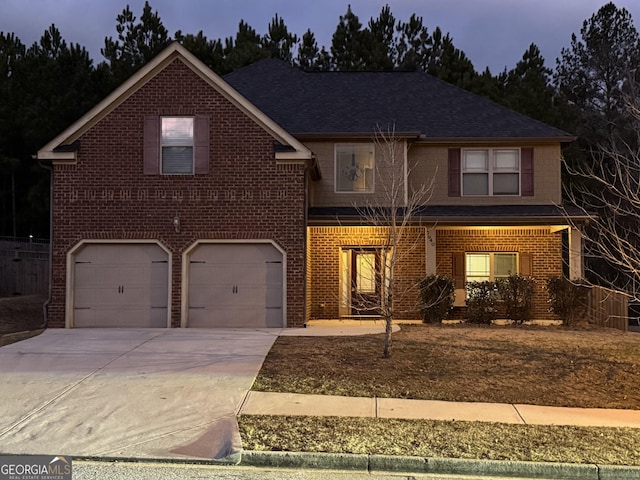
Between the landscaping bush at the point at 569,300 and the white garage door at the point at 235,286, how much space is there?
7.03m

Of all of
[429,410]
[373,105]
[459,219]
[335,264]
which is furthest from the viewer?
[373,105]

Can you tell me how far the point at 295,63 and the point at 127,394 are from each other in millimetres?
31970

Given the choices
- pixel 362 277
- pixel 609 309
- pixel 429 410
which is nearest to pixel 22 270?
pixel 362 277

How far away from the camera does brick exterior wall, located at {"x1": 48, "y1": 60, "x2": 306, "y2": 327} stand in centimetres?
1507

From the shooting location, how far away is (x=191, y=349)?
11781 mm

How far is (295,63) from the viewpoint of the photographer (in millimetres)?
37844

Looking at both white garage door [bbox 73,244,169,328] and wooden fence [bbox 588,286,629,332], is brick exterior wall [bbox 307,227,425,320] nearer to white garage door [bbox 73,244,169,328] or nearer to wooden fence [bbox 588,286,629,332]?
white garage door [bbox 73,244,169,328]

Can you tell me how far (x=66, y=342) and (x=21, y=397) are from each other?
14.7ft

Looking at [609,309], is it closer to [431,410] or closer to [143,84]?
[431,410]

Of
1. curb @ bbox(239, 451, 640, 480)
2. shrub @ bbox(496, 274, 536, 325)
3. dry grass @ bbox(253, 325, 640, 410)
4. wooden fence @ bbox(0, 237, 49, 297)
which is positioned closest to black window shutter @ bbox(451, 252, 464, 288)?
shrub @ bbox(496, 274, 536, 325)

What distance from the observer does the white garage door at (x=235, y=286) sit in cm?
1521

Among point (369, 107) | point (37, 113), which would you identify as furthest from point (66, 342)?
point (37, 113)

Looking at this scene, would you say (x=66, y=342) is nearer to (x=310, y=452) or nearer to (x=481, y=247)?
(x=310, y=452)

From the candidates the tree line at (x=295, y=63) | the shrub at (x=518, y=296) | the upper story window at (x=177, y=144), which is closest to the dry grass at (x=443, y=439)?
the shrub at (x=518, y=296)
